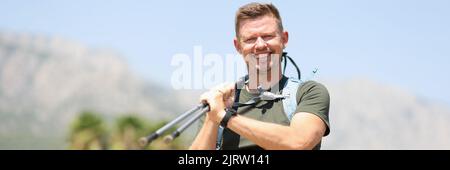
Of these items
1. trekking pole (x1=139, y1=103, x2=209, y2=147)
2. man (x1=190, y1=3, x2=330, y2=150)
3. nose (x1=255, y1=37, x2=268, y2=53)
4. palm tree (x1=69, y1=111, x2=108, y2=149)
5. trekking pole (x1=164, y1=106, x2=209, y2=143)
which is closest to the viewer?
trekking pole (x1=139, y1=103, x2=209, y2=147)

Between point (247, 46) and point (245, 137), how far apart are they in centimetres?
71

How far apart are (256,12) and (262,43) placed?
0.27 m

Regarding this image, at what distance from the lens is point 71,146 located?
206ft

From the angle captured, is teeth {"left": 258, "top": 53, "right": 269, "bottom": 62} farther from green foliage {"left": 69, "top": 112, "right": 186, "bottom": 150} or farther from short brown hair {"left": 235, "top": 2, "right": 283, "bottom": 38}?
green foliage {"left": 69, "top": 112, "right": 186, "bottom": 150}

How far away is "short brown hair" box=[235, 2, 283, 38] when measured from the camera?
4.98 meters

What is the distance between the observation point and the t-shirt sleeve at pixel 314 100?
4.73 m

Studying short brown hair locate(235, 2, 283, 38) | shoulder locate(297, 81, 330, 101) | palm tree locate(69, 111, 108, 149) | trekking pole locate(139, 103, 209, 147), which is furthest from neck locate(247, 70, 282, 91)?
palm tree locate(69, 111, 108, 149)

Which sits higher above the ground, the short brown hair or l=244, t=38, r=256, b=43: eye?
the short brown hair

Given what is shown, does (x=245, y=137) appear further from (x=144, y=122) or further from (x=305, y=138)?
(x=144, y=122)

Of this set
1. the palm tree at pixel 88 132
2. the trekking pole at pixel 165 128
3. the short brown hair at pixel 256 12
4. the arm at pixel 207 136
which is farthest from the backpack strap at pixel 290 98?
the palm tree at pixel 88 132

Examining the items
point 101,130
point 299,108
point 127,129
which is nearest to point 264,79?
point 299,108

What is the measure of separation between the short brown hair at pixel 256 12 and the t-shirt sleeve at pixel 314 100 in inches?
20.0

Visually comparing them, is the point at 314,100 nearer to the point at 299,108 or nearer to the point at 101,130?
the point at 299,108
